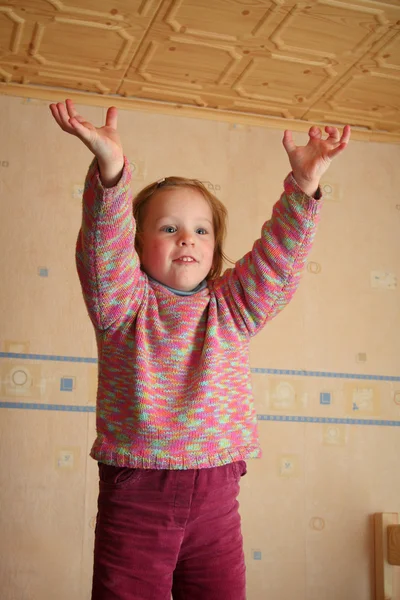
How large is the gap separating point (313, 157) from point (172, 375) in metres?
0.40

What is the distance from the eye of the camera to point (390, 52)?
207 cm

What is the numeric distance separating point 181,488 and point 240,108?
65.9 inches

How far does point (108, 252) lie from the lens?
3.49 feet

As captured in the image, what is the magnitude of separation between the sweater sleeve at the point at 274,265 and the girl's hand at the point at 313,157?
0.05ft

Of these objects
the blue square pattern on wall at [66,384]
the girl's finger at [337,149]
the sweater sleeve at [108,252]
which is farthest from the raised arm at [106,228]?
the blue square pattern on wall at [66,384]

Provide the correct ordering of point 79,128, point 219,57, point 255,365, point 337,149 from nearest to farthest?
point 79,128
point 337,149
point 219,57
point 255,365

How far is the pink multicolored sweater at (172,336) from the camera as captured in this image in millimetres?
1067

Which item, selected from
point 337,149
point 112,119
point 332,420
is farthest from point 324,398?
point 112,119

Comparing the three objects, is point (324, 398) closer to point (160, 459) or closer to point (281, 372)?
point (281, 372)

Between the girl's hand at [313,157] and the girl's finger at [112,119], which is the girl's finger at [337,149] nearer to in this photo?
the girl's hand at [313,157]

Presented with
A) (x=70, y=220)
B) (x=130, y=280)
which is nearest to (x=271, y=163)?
(x=70, y=220)

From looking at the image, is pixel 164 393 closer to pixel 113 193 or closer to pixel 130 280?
pixel 130 280

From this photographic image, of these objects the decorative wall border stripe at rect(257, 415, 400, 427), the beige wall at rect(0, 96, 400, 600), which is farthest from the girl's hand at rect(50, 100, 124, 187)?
the decorative wall border stripe at rect(257, 415, 400, 427)

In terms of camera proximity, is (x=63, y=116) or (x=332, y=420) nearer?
(x=63, y=116)
